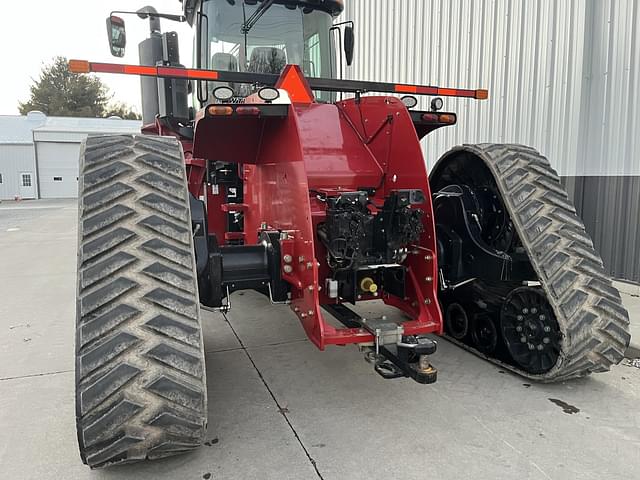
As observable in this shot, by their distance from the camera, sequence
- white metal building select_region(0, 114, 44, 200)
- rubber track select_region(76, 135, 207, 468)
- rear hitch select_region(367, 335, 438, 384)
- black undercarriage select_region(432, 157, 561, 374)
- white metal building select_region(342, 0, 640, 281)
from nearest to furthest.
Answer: rubber track select_region(76, 135, 207, 468) → rear hitch select_region(367, 335, 438, 384) → black undercarriage select_region(432, 157, 561, 374) → white metal building select_region(342, 0, 640, 281) → white metal building select_region(0, 114, 44, 200)

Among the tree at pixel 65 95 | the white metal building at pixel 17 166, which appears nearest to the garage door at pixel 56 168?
the white metal building at pixel 17 166

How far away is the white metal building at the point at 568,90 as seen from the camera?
555cm

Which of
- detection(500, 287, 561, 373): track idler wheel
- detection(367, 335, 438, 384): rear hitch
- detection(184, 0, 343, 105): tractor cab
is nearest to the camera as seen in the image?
detection(367, 335, 438, 384): rear hitch

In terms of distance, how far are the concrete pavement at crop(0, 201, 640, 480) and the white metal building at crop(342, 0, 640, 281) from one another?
2.44m

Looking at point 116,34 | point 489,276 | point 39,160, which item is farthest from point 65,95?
point 489,276

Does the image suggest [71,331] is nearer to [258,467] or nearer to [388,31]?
[258,467]

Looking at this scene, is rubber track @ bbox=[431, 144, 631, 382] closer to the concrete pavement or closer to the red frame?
the concrete pavement

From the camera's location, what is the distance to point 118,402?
87.4 inches

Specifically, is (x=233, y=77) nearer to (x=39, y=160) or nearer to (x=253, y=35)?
(x=253, y=35)

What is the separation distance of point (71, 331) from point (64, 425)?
2180mm

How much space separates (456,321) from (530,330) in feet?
3.15

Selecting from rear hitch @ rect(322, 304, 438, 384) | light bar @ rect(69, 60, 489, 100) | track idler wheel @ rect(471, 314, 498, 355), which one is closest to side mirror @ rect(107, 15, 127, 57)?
light bar @ rect(69, 60, 489, 100)

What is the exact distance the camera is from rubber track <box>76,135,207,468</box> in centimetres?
223

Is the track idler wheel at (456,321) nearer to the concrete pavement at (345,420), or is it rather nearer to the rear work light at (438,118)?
the concrete pavement at (345,420)
